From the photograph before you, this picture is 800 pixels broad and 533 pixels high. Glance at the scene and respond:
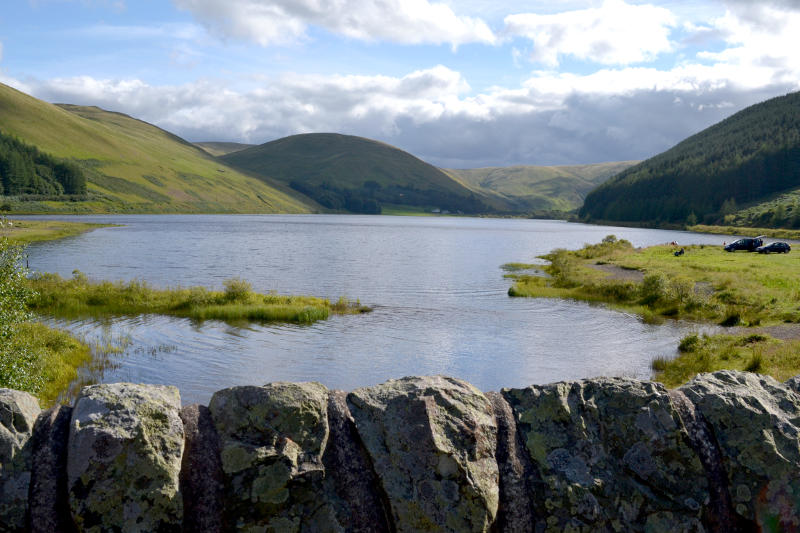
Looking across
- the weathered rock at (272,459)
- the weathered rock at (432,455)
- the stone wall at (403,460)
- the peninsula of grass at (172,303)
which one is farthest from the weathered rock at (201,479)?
the peninsula of grass at (172,303)

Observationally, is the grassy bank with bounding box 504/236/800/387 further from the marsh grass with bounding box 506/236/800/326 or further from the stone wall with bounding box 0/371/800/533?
the stone wall with bounding box 0/371/800/533

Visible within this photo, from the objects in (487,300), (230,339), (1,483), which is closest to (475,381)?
(230,339)

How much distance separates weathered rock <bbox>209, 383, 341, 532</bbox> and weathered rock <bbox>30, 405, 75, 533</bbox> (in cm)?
174

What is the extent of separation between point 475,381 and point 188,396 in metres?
12.3

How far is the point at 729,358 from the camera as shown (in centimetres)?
2538

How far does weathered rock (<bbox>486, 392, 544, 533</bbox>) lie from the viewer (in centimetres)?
748

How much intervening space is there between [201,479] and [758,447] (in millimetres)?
7145

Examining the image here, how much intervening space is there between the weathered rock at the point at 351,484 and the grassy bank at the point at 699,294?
1799 cm

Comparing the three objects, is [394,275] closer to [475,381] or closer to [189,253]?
[189,253]

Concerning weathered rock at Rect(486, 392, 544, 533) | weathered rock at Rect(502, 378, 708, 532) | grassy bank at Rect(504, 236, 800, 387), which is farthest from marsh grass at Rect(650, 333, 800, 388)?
weathered rock at Rect(486, 392, 544, 533)

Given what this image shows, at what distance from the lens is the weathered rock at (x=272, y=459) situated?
7.03 metres

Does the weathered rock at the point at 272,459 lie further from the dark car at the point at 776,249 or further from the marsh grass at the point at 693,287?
the dark car at the point at 776,249

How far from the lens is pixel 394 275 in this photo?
226ft

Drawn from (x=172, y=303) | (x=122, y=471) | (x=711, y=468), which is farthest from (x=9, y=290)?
(x=172, y=303)
